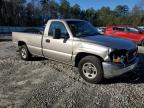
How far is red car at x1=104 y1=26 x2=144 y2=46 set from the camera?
16812 millimetres

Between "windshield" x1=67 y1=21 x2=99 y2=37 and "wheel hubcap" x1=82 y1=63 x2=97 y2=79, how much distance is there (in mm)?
1116

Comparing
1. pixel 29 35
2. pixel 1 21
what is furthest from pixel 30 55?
pixel 1 21

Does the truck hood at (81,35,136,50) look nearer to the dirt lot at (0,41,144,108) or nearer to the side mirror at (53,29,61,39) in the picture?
the side mirror at (53,29,61,39)

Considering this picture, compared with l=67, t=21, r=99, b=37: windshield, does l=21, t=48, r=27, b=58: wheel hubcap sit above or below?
below

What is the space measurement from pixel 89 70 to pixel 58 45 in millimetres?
1435

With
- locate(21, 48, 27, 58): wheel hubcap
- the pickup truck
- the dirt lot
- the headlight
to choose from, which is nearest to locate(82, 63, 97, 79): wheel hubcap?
the pickup truck

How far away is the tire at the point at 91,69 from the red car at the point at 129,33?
427 inches

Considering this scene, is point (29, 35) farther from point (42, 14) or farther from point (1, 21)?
→ point (42, 14)

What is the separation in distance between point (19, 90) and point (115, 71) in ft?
8.36

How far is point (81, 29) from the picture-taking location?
25.5ft

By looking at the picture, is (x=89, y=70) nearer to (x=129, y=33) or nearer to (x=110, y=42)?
(x=110, y=42)

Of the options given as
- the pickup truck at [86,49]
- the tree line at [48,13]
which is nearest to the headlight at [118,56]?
the pickup truck at [86,49]

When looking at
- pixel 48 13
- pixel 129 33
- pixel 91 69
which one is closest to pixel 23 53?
pixel 91 69

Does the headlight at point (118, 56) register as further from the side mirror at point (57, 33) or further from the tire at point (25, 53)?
the tire at point (25, 53)
